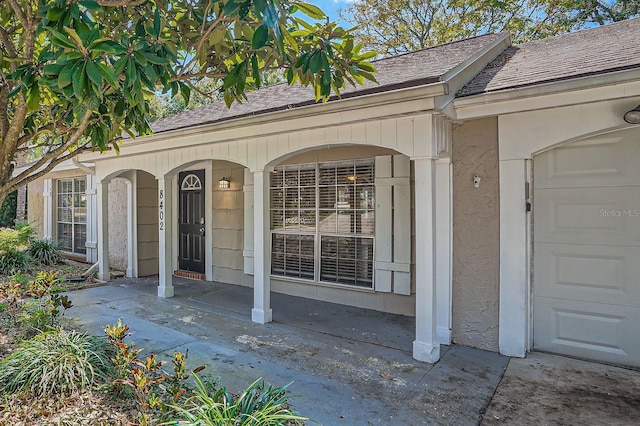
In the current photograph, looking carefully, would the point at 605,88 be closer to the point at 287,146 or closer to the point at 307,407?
the point at 287,146

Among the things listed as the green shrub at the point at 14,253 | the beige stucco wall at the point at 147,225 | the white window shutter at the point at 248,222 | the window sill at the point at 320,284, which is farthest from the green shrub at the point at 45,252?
the window sill at the point at 320,284

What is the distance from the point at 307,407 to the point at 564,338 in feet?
9.99

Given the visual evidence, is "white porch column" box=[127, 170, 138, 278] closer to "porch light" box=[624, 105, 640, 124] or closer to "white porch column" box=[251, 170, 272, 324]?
"white porch column" box=[251, 170, 272, 324]

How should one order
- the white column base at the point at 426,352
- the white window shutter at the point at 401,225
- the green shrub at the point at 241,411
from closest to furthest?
the green shrub at the point at 241,411 < the white column base at the point at 426,352 < the white window shutter at the point at 401,225

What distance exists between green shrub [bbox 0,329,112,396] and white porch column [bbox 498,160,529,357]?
13.5 feet

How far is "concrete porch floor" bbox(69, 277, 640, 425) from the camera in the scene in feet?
10.6

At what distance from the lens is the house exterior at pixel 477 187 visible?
398 centimetres

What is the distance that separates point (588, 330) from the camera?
4152mm

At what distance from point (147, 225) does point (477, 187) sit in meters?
7.57

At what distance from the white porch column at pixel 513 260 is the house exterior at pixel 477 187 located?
1 cm

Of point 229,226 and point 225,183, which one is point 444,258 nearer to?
point 229,226

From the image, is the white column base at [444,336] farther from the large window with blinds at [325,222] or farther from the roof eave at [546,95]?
the roof eave at [546,95]

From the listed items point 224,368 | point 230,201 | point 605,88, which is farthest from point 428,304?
point 230,201

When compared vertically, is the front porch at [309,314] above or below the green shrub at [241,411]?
below
